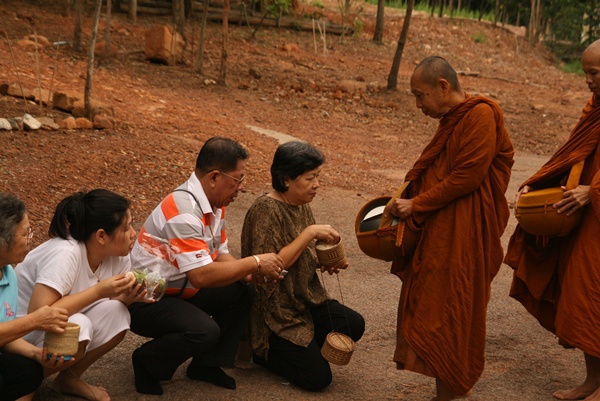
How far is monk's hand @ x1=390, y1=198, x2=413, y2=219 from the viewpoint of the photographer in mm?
4242

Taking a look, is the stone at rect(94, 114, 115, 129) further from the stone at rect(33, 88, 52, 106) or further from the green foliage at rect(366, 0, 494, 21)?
the green foliage at rect(366, 0, 494, 21)

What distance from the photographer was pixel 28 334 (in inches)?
148

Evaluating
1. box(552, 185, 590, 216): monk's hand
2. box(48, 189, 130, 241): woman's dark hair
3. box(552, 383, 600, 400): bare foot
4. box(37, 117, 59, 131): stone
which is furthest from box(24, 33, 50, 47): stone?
box(552, 383, 600, 400): bare foot

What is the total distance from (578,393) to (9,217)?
311 centimetres

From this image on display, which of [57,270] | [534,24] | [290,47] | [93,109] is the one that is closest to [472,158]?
[57,270]

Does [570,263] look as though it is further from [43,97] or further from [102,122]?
[43,97]

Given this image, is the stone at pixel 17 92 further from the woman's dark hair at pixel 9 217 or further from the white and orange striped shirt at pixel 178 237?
the woman's dark hair at pixel 9 217

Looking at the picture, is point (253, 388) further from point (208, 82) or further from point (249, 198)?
point (208, 82)

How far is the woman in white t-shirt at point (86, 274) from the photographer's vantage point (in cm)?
370

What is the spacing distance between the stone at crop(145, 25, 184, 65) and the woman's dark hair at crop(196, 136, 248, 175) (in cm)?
1096

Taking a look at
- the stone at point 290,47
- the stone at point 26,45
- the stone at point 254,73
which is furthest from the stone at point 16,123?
the stone at point 290,47

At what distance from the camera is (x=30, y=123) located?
8797mm

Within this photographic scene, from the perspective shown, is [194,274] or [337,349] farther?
[337,349]

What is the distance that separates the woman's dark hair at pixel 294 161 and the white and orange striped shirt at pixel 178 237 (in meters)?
0.42
